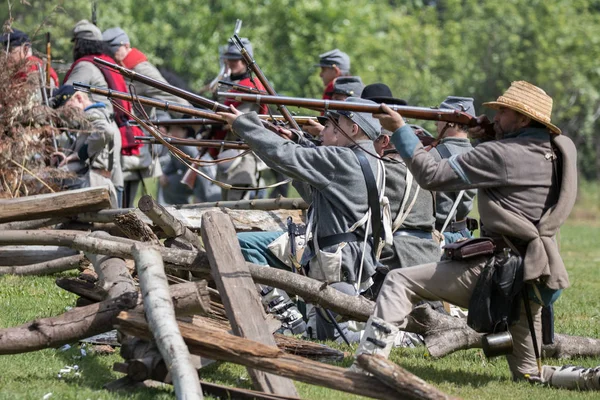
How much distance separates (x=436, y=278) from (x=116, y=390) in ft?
7.40

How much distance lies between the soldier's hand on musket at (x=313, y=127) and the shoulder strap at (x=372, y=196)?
1642 millimetres

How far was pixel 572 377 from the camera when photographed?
7031mm

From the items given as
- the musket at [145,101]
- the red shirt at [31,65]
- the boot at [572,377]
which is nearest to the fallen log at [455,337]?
the boot at [572,377]

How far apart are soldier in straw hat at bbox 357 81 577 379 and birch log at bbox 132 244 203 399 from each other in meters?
1.39

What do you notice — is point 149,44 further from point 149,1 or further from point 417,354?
point 417,354

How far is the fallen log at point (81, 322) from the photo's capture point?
6.56 m

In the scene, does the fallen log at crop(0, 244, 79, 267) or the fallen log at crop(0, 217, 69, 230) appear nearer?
the fallen log at crop(0, 217, 69, 230)

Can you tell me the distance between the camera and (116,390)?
624 cm

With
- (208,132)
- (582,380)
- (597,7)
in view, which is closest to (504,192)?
(582,380)

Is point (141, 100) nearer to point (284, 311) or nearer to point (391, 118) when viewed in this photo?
point (284, 311)

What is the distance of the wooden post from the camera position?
6238 millimetres

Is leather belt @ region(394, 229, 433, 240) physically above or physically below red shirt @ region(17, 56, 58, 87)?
below

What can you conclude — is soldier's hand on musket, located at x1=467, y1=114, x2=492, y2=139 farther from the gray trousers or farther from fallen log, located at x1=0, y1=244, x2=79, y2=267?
fallen log, located at x1=0, y1=244, x2=79, y2=267

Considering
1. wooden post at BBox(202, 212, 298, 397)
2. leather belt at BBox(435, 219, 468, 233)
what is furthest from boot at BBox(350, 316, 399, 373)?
leather belt at BBox(435, 219, 468, 233)
